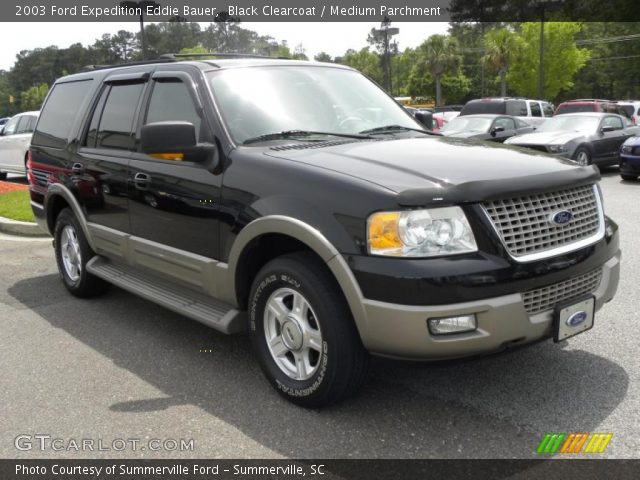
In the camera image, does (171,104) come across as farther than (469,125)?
No

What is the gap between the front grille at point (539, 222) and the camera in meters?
3.11

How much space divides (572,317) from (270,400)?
171 cm

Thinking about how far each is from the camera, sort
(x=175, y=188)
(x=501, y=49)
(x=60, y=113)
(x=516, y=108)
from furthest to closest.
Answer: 1. (x=501, y=49)
2. (x=516, y=108)
3. (x=60, y=113)
4. (x=175, y=188)

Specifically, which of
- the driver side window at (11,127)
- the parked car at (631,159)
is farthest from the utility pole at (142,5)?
the parked car at (631,159)

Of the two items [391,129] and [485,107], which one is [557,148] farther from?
[391,129]

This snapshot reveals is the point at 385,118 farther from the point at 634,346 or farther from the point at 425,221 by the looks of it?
the point at 634,346

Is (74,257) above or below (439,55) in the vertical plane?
below

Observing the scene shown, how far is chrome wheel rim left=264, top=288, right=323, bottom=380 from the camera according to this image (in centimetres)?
347

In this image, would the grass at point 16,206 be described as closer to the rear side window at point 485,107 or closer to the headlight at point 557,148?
the headlight at point 557,148

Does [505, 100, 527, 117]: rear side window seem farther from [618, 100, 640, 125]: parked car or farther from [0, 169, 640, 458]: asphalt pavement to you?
[0, 169, 640, 458]: asphalt pavement

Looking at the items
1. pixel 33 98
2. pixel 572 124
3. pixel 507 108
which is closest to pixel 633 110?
pixel 507 108

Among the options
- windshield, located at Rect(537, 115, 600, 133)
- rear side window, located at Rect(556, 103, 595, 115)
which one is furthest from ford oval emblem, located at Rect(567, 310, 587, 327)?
rear side window, located at Rect(556, 103, 595, 115)

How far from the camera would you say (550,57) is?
47969mm

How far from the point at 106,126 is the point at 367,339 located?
10.4ft
